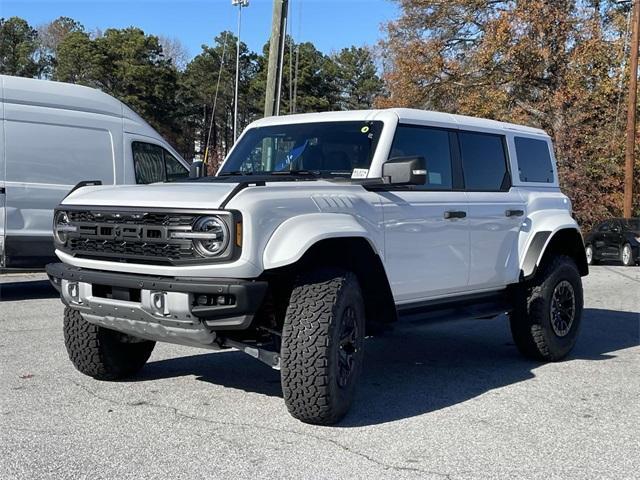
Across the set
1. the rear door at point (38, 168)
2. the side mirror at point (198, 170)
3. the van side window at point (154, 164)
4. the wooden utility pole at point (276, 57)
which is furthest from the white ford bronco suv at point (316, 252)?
the wooden utility pole at point (276, 57)

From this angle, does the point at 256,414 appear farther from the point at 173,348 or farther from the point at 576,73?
the point at 576,73

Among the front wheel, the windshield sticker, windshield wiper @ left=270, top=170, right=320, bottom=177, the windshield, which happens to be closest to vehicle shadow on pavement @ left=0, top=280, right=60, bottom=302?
the windshield

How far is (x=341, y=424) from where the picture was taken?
464cm

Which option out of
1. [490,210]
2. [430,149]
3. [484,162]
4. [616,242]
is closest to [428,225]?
[430,149]

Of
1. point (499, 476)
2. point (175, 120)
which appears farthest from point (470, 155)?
point (175, 120)

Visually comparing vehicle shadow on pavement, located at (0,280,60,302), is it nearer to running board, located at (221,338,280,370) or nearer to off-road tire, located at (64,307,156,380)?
off-road tire, located at (64,307,156,380)

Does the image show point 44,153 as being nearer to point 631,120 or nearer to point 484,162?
point 484,162

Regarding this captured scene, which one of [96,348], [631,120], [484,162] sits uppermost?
[631,120]

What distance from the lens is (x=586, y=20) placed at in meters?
27.9

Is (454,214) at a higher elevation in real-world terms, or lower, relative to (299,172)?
lower

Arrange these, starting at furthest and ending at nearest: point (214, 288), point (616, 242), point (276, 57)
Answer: point (616, 242) → point (276, 57) → point (214, 288)

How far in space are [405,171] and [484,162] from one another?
1781mm

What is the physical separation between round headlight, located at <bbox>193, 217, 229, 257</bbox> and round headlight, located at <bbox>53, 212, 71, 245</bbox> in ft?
3.68

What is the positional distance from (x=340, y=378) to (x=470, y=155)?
8.59 feet
